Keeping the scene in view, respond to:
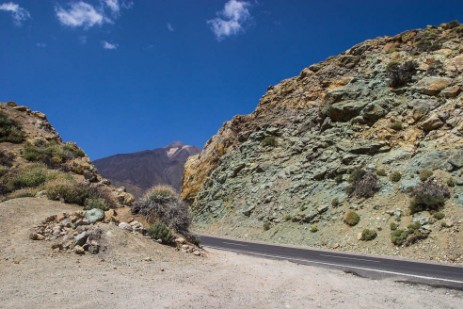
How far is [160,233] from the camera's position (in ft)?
39.7

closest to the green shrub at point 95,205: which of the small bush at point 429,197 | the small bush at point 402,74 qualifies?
the small bush at point 429,197

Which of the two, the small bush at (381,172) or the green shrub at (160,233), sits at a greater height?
the small bush at (381,172)

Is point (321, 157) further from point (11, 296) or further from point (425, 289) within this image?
point (11, 296)

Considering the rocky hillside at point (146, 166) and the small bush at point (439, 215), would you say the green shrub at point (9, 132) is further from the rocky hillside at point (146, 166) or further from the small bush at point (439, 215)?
the rocky hillside at point (146, 166)

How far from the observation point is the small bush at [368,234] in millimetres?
21750

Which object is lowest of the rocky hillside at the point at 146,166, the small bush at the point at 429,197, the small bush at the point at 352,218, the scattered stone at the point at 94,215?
the scattered stone at the point at 94,215

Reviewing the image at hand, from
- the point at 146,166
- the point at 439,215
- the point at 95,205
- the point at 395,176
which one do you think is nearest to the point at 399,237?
the point at 439,215

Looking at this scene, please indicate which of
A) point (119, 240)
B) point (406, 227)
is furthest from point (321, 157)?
point (119, 240)

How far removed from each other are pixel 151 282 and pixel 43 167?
13.1 meters

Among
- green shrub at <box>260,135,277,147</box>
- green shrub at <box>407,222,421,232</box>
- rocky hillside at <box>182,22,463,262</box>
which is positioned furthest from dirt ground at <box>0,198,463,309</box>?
green shrub at <box>260,135,277,147</box>

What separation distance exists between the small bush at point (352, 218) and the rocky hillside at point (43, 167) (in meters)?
14.3

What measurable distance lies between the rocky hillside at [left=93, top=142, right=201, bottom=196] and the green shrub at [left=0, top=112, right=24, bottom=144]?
3798 inches

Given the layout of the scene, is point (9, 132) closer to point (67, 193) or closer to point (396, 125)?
point (67, 193)

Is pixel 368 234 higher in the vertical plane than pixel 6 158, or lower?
lower
